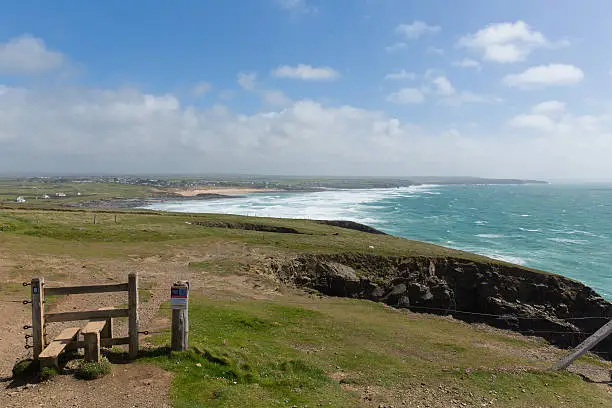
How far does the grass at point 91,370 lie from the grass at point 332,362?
4.37ft

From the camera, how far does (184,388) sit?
444 inches

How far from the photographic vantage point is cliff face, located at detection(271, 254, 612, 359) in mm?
33312

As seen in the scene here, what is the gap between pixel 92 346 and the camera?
1167 centimetres

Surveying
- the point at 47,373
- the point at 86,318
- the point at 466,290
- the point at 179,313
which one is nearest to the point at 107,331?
the point at 86,318

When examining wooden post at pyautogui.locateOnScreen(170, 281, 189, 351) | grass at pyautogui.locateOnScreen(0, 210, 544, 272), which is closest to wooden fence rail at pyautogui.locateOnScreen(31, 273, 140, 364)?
wooden post at pyautogui.locateOnScreen(170, 281, 189, 351)

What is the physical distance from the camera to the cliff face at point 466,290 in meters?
33.3

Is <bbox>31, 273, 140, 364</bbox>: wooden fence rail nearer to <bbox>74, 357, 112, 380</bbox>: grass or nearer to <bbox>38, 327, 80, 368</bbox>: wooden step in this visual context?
<bbox>38, 327, 80, 368</bbox>: wooden step

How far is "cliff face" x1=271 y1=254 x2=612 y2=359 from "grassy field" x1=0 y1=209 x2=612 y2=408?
523 centimetres

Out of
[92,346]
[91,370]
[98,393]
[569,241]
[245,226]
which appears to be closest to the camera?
[98,393]

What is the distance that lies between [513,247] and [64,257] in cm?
7721

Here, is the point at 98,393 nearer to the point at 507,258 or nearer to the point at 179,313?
the point at 179,313

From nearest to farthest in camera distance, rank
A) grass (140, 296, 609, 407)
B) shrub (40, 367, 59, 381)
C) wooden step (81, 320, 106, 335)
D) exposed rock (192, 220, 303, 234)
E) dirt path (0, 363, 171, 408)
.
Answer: dirt path (0, 363, 171, 408)
shrub (40, 367, 59, 381)
wooden step (81, 320, 106, 335)
grass (140, 296, 609, 407)
exposed rock (192, 220, 303, 234)

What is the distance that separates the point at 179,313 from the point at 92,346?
8.65ft

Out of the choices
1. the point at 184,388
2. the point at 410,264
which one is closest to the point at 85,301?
the point at 184,388
